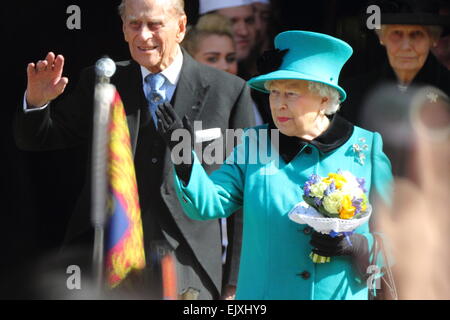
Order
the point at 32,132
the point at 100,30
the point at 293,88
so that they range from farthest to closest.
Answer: the point at 100,30 → the point at 32,132 → the point at 293,88

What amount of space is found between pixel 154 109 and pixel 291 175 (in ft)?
3.50

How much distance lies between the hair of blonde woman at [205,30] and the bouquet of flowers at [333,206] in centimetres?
160

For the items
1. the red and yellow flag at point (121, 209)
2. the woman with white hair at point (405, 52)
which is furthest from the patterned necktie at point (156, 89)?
the woman with white hair at point (405, 52)

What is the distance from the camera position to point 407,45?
493cm

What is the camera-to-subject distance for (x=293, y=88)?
3.93 m

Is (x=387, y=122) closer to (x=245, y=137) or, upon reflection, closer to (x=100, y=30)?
(x=245, y=137)

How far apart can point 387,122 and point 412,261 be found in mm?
792

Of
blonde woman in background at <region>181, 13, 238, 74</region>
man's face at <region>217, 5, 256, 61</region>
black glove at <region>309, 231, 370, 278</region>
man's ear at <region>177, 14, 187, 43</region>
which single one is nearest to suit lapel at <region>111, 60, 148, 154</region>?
man's ear at <region>177, 14, 187, 43</region>

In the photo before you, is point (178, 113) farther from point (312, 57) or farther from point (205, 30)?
point (312, 57)

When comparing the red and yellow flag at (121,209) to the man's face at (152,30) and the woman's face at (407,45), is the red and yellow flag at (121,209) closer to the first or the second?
the man's face at (152,30)

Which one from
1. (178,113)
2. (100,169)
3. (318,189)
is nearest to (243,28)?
(178,113)

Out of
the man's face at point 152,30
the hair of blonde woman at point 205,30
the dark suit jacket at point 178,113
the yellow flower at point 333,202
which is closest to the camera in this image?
the yellow flower at point 333,202

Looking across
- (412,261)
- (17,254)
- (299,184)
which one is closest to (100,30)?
(17,254)

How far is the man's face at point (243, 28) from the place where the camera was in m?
5.25
